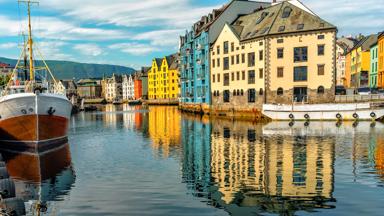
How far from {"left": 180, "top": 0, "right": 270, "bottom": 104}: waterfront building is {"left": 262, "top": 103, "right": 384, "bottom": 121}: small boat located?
26.4 meters

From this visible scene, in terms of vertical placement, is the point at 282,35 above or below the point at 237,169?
above

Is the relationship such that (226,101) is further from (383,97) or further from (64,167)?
(64,167)

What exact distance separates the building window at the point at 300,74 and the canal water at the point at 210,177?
→ 26794 millimetres

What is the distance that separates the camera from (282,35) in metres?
63.8

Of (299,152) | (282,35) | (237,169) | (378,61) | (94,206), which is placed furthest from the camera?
(378,61)

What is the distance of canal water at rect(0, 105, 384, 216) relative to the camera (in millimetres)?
16406

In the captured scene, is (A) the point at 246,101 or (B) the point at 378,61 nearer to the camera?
(A) the point at 246,101

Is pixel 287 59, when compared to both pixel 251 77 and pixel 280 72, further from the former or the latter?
pixel 251 77

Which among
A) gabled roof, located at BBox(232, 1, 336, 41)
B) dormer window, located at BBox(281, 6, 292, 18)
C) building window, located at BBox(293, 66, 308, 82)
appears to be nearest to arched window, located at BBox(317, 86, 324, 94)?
building window, located at BBox(293, 66, 308, 82)

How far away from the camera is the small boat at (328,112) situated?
55.0m

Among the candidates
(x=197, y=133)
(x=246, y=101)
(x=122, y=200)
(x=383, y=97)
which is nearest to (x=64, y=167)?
(x=122, y=200)

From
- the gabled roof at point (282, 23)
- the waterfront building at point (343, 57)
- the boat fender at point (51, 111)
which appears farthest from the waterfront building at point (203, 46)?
the waterfront building at point (343, 57)

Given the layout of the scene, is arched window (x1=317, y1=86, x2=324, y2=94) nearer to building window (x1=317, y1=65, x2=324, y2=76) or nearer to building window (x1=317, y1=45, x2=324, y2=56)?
building window (x1=317, y1=65, x2=324, y2=76)

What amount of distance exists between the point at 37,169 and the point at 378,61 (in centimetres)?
7955
